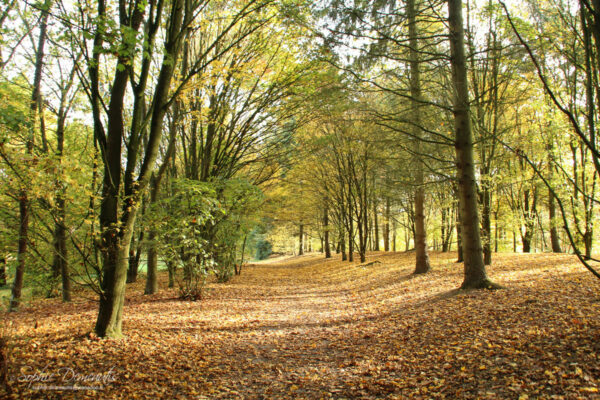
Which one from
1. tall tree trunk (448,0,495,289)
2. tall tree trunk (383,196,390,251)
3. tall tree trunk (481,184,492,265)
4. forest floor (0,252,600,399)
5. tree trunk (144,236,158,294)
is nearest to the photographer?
forest floor (0,252,600,399)

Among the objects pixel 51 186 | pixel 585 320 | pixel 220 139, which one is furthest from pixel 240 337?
pixel 220 139

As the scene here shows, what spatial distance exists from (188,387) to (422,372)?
2582mm

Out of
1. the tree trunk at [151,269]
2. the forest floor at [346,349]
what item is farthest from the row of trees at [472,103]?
the tree trunk at [151,269]

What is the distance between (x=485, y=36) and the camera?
9.02 meters

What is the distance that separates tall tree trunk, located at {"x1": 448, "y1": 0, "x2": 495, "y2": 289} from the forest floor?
72 cm

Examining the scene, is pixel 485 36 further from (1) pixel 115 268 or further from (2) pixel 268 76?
(1) pixel 115 268

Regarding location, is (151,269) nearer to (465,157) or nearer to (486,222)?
(465,157)

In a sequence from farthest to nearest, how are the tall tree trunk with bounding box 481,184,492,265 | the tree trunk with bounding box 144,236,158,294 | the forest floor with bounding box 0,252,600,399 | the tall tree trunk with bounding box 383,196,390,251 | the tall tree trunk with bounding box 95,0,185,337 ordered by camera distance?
1. the tall tree trunk with bounding box 383,196,390,251
2. the tall tree trunk with bounding box 481,184,492,265
3. the tree trunk with bounding box 144,236,158,294
4. the tall tree trunk with bounding box 95,0,185,337
5. the forest floor with bounding box 0,252,600,399

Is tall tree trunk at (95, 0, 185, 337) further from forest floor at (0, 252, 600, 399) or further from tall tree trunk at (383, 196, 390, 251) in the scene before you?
tall tree trunk at (383, 196, 390, 251)

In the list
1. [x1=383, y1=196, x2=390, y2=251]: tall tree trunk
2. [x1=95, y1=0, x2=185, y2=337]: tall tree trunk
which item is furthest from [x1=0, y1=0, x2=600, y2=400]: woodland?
[x1=383, y1=196, x2=390, y2=251]: tall tree trunk

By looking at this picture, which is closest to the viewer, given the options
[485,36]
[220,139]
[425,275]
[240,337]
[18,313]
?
[240,337]

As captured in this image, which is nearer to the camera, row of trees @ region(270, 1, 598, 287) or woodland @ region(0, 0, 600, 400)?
woodland @ region(0, 0, 600, 400)

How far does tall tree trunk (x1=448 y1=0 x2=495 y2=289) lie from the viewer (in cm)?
634

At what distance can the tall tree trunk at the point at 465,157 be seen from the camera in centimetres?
634
